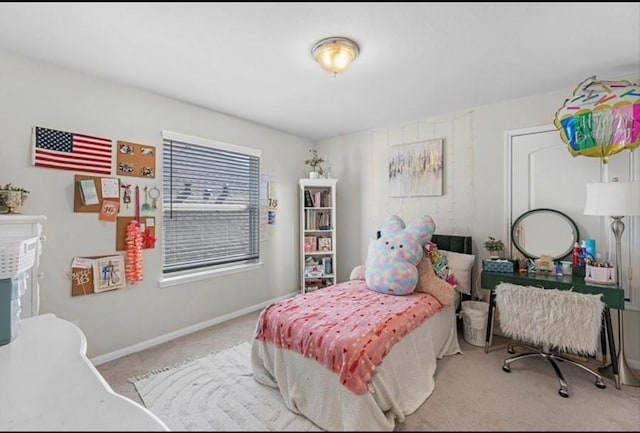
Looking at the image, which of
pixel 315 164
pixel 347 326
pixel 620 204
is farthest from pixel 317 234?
pixel 620 204

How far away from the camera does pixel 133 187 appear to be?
254cm

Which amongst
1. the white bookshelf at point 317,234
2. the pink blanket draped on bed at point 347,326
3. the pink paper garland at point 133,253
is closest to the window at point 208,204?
the pink paper garland at point 133,253

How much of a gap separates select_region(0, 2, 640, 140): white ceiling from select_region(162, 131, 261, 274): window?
1.85 feet

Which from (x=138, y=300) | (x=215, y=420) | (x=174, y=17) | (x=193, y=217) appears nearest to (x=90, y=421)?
(x=215, y=420)

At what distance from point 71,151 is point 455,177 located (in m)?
3.49

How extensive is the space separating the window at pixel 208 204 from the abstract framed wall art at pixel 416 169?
1695 mm

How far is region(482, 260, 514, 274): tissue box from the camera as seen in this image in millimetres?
2463

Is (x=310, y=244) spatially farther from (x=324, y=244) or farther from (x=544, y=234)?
(x=544, y=234)

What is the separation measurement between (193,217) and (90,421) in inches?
100

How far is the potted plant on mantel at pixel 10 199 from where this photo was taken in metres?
1.79

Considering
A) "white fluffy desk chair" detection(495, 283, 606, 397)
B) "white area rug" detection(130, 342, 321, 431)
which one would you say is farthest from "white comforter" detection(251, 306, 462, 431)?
"white fluffy desk chair" detection(495, 283, 606, 397)

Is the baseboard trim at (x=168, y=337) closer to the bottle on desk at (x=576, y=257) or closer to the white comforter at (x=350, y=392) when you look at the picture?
the white comforter at (x=350, y=392)

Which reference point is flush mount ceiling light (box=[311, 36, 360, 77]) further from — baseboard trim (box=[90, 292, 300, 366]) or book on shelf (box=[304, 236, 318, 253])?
baseboard trim (box=[90, 292, 300, 366])

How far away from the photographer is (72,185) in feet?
7.28
